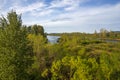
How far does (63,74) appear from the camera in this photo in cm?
3747

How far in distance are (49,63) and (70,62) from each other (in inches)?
662

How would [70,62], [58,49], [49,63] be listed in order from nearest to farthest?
1. [70,62]
2. [49,63]
3. [58,49]

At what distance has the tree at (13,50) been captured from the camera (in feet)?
88.5

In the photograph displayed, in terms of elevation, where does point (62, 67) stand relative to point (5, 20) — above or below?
Answer: below

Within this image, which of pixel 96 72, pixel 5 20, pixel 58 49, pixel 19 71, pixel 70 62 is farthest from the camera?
pixel 58 49

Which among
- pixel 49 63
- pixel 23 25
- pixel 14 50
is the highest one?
pixel 23 25

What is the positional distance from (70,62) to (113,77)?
25.0 feet

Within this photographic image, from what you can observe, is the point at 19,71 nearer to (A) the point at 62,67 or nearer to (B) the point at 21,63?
(B) the point at 21,63

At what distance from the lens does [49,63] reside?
5309 centimetres

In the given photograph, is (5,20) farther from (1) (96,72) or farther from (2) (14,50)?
(1) (96,72)

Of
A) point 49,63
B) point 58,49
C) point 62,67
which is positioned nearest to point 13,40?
point 62,67

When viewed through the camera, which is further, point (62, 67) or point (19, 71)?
point (62, 67)

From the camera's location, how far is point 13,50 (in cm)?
2797

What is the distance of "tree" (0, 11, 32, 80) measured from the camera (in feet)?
88.5
